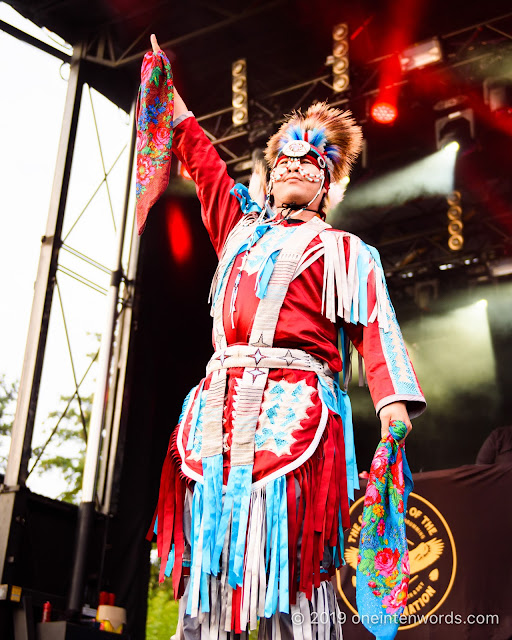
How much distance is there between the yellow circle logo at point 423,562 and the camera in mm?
4395

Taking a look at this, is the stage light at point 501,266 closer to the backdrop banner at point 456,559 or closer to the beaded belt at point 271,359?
the backdrop banner at point 456,559

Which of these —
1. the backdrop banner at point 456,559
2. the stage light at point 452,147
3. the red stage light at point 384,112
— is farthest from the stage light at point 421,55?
the backdrop banner at point 456,559

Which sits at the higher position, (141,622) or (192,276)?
(192,276)

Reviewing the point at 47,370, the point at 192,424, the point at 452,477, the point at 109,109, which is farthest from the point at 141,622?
the point at 192,424

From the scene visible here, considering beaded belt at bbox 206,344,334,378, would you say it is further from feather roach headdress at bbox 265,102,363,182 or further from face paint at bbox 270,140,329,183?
feather roach headdress at bbox 265,102,363,182

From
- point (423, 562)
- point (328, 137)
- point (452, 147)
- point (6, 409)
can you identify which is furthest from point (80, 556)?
point (452, 147)

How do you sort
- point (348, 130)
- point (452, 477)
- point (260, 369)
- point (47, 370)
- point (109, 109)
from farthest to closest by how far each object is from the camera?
point (109, 109)
point (47, 370)
point (452, 477)
point (348, 130)
point (260, 369)

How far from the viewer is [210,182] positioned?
2504 millimetres

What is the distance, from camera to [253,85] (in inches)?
296

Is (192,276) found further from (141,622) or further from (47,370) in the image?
(141,622)

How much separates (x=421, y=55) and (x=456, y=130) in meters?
1.11

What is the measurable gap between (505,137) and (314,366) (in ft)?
20.5

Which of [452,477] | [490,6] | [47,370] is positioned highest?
[490,6]

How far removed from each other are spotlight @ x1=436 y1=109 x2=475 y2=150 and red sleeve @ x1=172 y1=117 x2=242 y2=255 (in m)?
5.34
